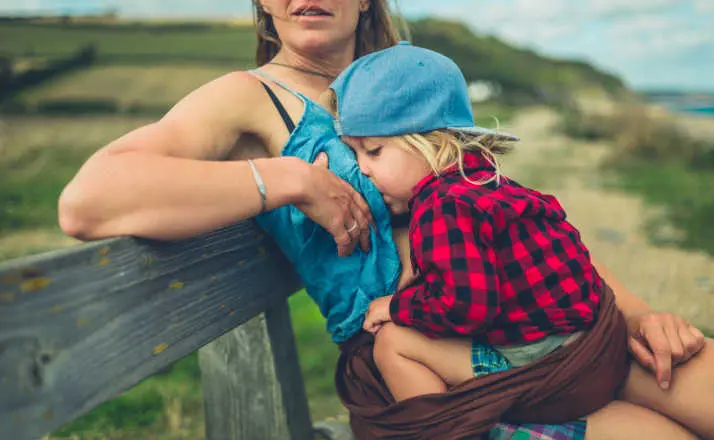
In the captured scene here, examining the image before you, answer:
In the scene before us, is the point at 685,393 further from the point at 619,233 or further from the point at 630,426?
the point at 619,233

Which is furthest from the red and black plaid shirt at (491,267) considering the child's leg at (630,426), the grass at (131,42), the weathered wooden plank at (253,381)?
the grass at (131,42)

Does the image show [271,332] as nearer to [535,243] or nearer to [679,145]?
[535,243]

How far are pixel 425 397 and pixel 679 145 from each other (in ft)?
35.4

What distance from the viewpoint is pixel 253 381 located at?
214cm

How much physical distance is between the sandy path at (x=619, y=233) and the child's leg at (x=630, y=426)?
0.91 metres

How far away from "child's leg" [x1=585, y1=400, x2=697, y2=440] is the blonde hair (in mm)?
675

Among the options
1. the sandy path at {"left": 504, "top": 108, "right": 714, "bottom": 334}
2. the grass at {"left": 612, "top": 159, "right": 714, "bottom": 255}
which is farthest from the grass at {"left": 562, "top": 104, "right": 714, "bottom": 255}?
the sandy path at {"left": 504, "top": 108, "right": 714, "bottom": 334}

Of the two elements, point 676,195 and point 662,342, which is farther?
point 676,195

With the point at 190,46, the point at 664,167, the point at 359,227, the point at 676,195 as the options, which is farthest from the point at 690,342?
the point at 190,46

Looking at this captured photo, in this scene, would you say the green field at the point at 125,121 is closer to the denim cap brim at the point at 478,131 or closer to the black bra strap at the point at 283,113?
the black bra strap at the point at 283,113

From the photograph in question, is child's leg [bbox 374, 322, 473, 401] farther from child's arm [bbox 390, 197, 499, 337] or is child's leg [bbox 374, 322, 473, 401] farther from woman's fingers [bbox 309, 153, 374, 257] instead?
woman's fingers [bbox 309, 153, 374, 257]

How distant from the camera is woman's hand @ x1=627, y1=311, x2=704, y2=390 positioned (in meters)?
1.70

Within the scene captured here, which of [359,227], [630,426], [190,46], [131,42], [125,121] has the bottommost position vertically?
[125,121]

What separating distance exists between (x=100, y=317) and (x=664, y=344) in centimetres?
144
